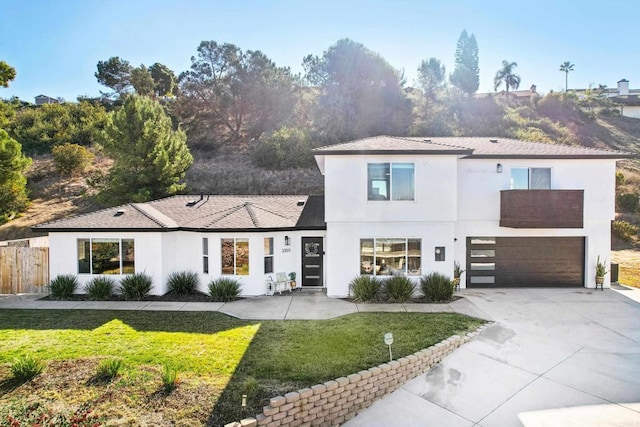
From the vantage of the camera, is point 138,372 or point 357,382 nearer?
point 357,382

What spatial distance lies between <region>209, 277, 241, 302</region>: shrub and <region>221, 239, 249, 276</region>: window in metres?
0.54

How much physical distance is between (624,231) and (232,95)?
119ft

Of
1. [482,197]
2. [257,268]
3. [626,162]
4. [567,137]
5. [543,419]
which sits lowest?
[543,419]

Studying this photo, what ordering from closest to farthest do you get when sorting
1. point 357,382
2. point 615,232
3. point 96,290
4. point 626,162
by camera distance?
point 357,382, point 96,290, point 615,232, point 626,162

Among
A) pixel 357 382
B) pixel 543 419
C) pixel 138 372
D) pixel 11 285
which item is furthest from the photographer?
pixel 11 285

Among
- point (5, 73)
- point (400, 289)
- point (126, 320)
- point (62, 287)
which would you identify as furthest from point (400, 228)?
point (62, 287)

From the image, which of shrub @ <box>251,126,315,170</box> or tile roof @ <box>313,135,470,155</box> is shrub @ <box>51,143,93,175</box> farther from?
tile roof @ <box>313,135,470,155</box>

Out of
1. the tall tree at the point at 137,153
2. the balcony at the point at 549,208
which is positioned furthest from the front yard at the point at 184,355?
the tall tree at the point at 137,153

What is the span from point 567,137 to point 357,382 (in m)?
45.1

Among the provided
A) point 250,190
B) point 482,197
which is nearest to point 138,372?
point 482,197

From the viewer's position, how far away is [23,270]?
46.6ft

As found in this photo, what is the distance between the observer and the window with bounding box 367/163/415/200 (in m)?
13.4

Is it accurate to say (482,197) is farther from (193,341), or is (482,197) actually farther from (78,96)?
(78,96)

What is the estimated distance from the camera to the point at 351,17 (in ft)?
48.0
